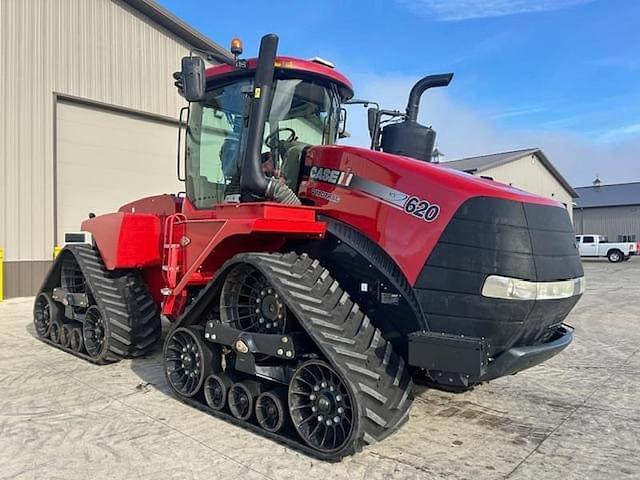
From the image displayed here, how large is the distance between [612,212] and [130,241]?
50802 mm

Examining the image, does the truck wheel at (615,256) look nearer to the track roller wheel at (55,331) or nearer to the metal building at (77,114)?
the metal building at (77,114)

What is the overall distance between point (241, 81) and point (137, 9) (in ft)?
33.6

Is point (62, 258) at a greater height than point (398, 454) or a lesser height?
greater

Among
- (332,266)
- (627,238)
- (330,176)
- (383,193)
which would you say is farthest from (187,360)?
(627,238)

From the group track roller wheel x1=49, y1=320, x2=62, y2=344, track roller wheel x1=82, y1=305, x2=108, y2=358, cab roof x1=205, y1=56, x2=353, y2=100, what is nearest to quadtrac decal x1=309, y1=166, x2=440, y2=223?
cab roof x1=205, y1=56, x2=353, y2=100

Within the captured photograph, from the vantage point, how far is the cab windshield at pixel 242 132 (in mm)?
4270

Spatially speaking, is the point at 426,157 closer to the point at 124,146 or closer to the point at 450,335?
the point at 450,335

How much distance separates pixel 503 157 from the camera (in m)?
→ 33.9

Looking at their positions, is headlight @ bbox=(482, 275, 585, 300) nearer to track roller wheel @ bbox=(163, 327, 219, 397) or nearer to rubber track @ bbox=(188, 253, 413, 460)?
rubber track @ bbox=(188, 253, 413, 460)

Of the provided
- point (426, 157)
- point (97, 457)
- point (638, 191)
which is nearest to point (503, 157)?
point (638, 191)

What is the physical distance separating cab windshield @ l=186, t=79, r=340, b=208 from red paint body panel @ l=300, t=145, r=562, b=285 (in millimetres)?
525

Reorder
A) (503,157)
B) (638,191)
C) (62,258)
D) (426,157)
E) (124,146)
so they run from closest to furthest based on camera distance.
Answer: (426,157), (62,258), (124,146), (503,157), (638,191)

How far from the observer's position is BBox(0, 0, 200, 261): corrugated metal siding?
35.4 feet

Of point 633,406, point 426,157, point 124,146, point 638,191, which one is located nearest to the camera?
point 633,406
